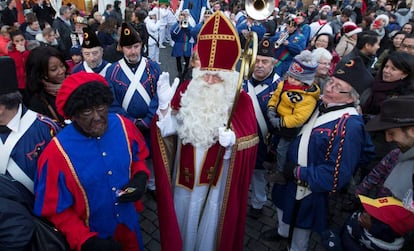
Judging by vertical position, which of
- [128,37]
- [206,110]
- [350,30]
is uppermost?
[350,30]

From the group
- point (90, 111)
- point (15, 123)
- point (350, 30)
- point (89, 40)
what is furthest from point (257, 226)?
point (350, 30)

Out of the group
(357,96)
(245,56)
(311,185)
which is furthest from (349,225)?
(245,56)

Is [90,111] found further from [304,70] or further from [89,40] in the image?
[89,40]

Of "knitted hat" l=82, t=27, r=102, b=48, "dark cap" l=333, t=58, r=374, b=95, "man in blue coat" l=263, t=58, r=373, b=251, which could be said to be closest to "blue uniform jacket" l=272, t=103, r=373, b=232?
"man in blue coat" l=263, t=58, r=373, b=251

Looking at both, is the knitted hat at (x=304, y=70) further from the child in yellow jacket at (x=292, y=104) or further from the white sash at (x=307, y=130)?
the white sash at (x=307, y=130)

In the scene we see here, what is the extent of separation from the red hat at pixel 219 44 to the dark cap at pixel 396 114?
3.94ft

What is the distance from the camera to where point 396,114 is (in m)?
2.08

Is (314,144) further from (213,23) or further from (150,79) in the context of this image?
(150,79)

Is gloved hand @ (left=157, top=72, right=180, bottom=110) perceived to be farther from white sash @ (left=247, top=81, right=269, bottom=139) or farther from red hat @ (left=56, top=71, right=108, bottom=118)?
white sash @ (left=247, top=81, right=269, bottom=139)

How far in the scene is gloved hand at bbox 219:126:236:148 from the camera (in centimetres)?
260

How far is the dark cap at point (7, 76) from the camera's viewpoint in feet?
7.12

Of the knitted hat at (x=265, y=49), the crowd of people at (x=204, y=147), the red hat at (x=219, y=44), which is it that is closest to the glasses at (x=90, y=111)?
the crowd of people at (x=204, y=147)

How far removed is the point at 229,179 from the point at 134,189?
0.88 m

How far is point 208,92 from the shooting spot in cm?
279
